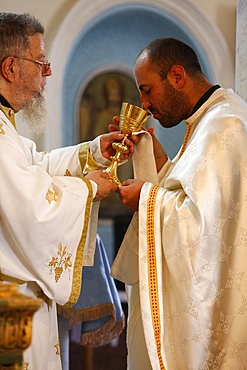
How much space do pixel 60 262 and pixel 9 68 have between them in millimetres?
1034

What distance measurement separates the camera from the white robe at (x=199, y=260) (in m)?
3.59

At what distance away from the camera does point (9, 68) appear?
3760 mm

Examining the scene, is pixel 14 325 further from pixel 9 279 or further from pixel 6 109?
pixel 6 109

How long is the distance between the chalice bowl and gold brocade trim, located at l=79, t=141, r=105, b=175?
0.22 metres

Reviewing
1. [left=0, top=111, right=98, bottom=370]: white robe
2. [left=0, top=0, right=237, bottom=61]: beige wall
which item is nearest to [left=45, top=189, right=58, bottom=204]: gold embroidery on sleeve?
[left=0, top=111, right=98, bottom=370]: white robe

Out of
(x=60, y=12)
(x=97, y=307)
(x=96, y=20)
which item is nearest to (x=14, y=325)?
(x=97, y=307)

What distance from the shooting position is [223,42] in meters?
7.36

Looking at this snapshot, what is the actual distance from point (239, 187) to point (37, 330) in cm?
118

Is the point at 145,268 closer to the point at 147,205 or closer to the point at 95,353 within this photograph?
the point at 147,205

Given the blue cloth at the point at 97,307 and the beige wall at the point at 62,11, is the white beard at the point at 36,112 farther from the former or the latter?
the beige wall at the point at 62,11

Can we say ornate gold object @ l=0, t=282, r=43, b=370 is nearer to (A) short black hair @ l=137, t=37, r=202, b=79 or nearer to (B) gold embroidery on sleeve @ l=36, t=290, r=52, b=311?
(B) gold embroidery on sleeve @ l=36, t=290, r=52, b=311

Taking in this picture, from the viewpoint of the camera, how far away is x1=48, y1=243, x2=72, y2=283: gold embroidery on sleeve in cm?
337

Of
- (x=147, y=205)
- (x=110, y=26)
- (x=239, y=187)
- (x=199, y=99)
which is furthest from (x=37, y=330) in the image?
(x=110, y=26)

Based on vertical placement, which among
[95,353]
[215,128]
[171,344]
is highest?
[215,128]
